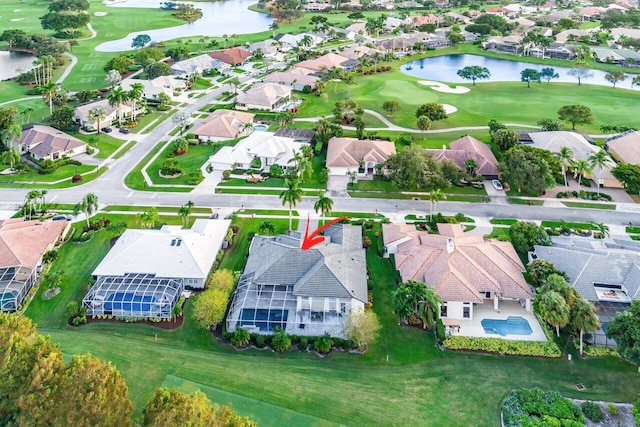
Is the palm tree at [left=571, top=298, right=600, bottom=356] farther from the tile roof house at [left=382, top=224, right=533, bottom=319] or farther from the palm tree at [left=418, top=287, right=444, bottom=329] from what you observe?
the palm tree at [left=418, top=287, right=444, bottom=329]

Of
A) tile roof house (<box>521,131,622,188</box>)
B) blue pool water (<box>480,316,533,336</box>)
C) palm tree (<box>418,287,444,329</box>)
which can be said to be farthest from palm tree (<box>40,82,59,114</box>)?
tile roof house (<box>521,131,622,188</box>)

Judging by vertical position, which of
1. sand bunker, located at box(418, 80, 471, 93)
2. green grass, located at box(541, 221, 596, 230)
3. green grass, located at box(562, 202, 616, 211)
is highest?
sand bunker, located at box(418, 80, 471, 93)

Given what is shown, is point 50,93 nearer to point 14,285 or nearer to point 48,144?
point 48,144

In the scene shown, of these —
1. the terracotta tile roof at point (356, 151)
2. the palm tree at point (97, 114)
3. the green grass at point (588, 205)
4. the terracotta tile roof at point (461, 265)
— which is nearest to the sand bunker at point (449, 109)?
the terracotta tile roof at point (356, 151)

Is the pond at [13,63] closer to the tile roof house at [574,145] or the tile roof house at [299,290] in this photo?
the tile roof house at [299,290]

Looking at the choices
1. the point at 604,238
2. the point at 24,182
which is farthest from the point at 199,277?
the point at 604,238

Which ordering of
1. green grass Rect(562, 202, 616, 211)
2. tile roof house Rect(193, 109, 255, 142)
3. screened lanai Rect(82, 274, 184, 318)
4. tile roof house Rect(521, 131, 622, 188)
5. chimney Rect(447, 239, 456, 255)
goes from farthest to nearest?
1. tile roof house Rect(193, 109, 255, 142)
2. tile roof house Rect(521, 131, 622, 188)
3. green grass Rect(562, 202, 616, 211)
4. chimney Rect(447, 239, 456, 255)
5. screened lanai Rect(82, 274, 184, 318)

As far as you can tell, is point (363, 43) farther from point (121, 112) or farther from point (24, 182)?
point (24, 182)

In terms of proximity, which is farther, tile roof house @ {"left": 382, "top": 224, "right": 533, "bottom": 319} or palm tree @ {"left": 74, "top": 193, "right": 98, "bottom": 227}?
palm tree @ {"left": 74, "top": 193, "right": 98, "bottom": 227}

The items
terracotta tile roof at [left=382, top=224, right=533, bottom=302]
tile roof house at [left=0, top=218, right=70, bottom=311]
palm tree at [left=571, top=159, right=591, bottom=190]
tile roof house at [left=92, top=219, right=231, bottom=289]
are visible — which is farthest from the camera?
palm tree at [left=571, top=159, right=591, bottom=190]
